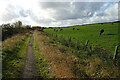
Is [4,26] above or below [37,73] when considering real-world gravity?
above

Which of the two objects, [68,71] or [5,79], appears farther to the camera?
[68,71]

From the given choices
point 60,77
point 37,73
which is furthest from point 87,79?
point 37,73

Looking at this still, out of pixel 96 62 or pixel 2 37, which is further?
pixel 2 37

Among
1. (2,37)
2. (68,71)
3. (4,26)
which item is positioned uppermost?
(4,26)

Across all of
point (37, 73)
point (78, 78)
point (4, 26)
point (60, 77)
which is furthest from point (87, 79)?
point (4, 26)

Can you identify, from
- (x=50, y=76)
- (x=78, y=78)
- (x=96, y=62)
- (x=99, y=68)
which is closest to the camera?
(x=78, y=78)

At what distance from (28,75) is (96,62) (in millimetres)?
6798

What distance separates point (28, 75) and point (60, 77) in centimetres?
277

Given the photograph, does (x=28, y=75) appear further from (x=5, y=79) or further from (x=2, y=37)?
(x=2, y=37)

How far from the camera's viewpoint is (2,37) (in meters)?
29.5

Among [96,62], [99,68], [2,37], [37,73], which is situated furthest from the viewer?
[2,37]

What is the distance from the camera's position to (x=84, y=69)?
8023mm

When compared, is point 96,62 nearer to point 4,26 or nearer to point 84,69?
point 84,69

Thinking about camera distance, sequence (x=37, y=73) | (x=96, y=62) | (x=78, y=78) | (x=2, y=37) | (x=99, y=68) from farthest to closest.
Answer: (x=2, y=37) → (x=96, y=62) → (x=99, y=68) → (x=37, y=73) → (x=78, y=78)
